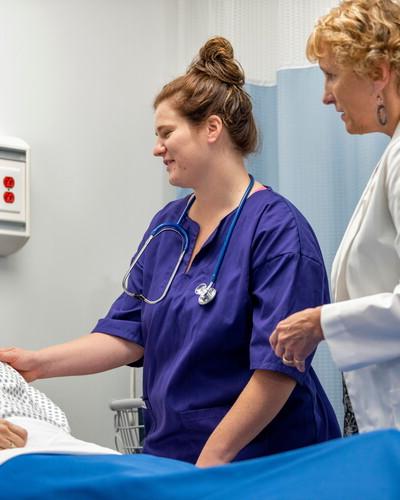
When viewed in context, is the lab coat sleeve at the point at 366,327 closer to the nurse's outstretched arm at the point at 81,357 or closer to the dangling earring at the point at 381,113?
the dangling earring at the point at 381,113

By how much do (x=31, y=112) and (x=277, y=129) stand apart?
70 cm

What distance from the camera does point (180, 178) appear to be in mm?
2084

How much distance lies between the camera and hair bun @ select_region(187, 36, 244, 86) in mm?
2104

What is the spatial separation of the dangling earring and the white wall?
136 centimetres

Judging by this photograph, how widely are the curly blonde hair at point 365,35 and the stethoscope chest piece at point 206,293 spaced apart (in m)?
0.52

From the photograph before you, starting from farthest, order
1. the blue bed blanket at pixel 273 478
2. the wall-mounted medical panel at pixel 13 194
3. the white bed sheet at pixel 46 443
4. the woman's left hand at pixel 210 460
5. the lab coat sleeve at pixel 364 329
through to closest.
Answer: the wall-mounted medical panel at pixel 13 194
the woman's left hand at pixel 210 460
the lab coat sleeve at pixel 364 329
the white bed sheet at pixel 46 443
the blue bed blanket at pixel 273 478

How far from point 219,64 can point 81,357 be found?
707 mm

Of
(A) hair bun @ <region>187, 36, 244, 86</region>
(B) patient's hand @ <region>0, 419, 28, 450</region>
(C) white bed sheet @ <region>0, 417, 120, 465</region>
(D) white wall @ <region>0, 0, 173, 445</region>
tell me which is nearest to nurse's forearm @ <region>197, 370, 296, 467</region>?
(C) white bed sheet @ <region>0, 417, 120, 465</region>

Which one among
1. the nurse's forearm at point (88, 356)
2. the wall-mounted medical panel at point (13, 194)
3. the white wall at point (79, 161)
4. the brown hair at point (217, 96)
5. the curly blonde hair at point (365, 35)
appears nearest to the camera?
the curly blonde hair at point (365, 35)

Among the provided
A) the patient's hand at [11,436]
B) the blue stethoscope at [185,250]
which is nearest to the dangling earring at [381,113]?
Answer: the blue stethoscope at [185,250]

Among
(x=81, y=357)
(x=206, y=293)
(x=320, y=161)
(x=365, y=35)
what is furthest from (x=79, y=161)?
(x=365, y=35)

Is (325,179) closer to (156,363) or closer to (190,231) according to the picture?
(190,231)

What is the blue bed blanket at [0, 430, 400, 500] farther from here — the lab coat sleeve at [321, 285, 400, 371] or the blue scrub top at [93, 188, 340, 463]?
the blue scrub top at [93, 188, 340, 463]

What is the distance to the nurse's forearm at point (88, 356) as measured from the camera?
219 centimetres
